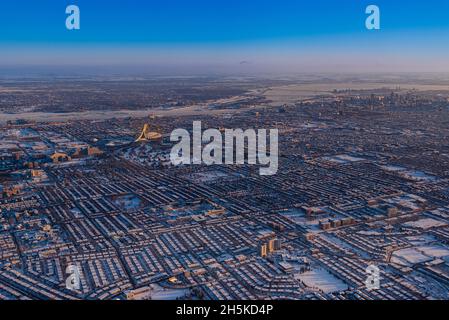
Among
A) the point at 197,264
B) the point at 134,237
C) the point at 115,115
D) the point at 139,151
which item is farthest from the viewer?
the point at 115,115

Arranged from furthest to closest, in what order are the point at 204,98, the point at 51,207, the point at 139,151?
1. the point at 204,98
2. the point at 139,151
3. the point at 51,207

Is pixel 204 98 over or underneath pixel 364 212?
over

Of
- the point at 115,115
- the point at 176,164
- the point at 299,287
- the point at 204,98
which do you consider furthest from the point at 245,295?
the point at 204,98

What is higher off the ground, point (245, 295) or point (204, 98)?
point (204, 98)

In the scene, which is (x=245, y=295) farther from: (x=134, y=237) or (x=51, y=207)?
(x=51, y=207)

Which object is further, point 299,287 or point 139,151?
point 139,151

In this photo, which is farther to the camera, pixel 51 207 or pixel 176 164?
pixel 176 164

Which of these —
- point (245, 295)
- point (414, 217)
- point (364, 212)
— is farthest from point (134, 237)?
point (414, 217)

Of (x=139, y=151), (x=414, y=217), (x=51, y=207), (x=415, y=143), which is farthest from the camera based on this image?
(x=415, y=143)

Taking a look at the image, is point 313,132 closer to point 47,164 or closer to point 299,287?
point 47,164
